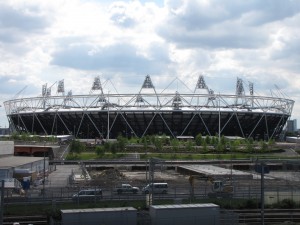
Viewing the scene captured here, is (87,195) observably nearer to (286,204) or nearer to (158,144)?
(286,204)

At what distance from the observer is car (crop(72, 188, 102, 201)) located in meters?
24.0

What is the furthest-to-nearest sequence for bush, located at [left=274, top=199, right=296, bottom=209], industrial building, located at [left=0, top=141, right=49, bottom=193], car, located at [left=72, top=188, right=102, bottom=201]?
industrial building, located at [left=0, top=141, right=49, bottom=193] → car, located at [left=72, top=188, right=102, bottom=201] → bush, located at [left=274, top=199, right=296, bottom=209]

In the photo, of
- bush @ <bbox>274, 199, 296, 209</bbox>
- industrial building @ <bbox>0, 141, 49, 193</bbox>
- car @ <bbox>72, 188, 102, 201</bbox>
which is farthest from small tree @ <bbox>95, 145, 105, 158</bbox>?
bush @ <bbox>274, 199, 296, 209</bbox>

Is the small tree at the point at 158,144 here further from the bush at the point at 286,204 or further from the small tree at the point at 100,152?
the bush at the point at 286,204

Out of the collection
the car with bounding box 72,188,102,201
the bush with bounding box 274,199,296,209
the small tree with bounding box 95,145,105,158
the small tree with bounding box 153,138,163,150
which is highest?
the small tree with bounding box 153,138,163,150

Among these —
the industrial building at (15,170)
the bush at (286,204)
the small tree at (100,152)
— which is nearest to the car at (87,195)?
the industrial building at (15,170)

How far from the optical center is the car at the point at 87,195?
24.0 m

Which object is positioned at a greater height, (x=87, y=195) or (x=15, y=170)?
(x=15, y=170)

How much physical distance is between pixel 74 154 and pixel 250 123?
3990 centimetres

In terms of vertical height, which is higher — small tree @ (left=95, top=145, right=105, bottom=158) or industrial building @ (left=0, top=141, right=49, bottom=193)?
small tree @ (left=95, top=145, right=105, bottom=158)

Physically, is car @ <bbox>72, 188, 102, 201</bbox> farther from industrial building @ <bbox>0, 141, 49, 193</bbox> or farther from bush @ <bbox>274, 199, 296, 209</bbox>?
bush @ <bbox>274, 199, 296, 209</bbox>

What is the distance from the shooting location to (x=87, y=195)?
24.5m

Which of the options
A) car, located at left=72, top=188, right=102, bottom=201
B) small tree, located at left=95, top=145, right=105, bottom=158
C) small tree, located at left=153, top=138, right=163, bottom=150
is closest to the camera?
car, located at left=72, top=188, right=102, bottom=201

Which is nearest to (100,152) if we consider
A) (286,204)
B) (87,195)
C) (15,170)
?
(15,170)
